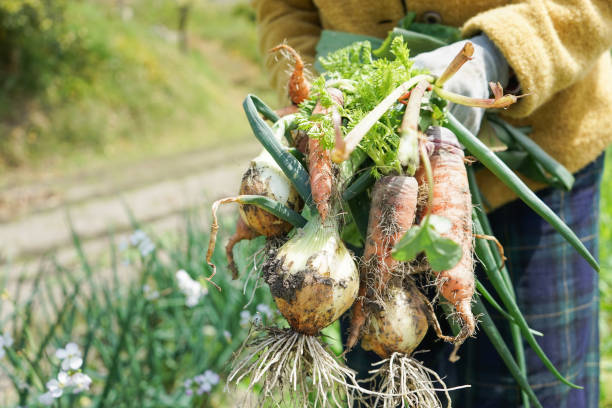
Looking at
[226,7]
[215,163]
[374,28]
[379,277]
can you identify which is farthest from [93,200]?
[226,7]

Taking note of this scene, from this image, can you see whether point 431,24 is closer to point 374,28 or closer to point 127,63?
point 374,28

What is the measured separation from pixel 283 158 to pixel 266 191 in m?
0.05

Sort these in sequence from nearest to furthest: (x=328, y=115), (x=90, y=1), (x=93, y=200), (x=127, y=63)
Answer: (x=328, y=115) → (x=93, y=200) → (x=127, y=63) → (x=90, y=1)

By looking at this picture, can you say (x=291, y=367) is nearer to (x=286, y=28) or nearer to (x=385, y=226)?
(x=385, y=226)

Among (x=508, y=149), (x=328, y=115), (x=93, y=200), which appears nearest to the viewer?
(x=328, y=115)

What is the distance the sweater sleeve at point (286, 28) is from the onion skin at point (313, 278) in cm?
52

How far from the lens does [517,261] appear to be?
1.03m

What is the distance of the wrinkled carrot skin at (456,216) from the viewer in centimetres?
67

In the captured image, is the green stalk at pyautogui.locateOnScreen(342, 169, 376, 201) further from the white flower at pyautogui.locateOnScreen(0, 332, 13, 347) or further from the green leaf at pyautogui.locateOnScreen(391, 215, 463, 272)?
the white flower at pyautogui.locateOnScreen(0, 332, 13, 347)

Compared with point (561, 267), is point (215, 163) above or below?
below

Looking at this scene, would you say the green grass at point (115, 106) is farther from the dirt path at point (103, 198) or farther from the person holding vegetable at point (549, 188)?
the person holding vegetable at point (549, 188)

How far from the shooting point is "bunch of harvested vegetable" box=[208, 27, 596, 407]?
652 mm

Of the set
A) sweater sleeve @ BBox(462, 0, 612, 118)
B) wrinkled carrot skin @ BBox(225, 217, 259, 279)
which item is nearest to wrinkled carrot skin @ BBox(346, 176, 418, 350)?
wrinkled carrot skin @ BBox(225, 217, 259, 279)

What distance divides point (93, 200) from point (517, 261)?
4454 mm
